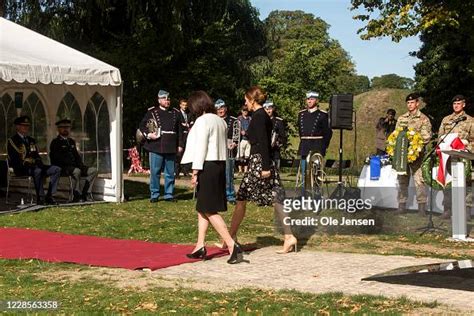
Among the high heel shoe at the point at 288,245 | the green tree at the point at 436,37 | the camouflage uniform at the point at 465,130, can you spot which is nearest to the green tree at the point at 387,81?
the green tree at the point at 436,37

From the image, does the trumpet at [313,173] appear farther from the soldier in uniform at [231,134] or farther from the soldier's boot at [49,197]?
the soldier's boot at [49,197]

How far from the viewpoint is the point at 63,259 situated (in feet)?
27.8

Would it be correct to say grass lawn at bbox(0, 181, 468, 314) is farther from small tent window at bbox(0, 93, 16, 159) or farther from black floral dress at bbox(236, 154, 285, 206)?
small tent window at bbox(0, 93, 16, 159)

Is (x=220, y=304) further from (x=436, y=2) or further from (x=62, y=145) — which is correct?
(x=436, y=2)

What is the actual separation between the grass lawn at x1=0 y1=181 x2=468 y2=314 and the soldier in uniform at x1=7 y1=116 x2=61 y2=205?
64 centimetres

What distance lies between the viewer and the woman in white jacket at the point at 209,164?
26.9ft

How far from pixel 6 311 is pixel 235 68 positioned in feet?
80.6

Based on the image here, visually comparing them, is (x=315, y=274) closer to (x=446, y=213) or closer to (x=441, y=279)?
(x=441, y=279)

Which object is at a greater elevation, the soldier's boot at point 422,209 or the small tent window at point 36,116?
the small tent window at point 36,116

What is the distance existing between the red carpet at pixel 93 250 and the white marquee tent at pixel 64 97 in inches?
137

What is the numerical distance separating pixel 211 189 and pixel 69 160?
22.8 ft

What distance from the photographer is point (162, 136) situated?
1419 centimetres

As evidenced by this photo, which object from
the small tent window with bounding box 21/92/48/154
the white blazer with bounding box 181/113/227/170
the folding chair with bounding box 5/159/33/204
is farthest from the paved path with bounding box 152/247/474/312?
the small tent window with bounding box 21/92/48/154

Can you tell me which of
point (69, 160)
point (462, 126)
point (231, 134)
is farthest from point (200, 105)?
point (231, 134)
